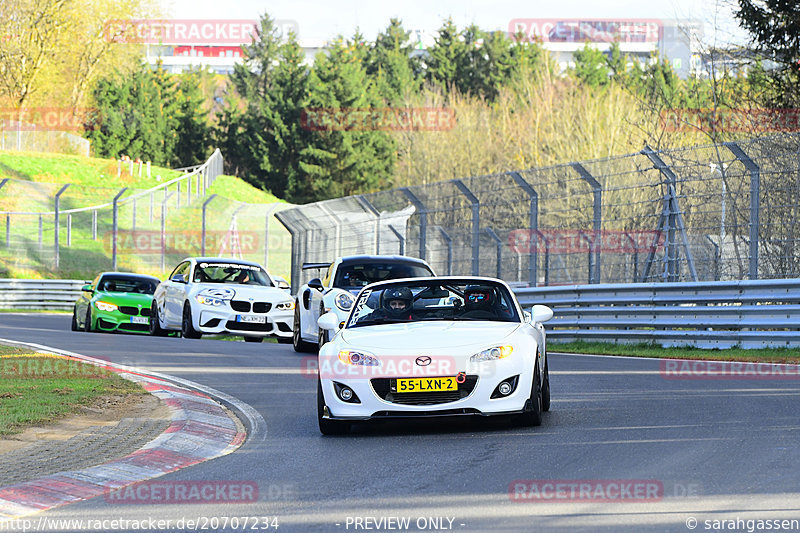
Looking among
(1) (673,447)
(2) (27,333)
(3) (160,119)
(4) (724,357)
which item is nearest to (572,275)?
(4) (724,357)

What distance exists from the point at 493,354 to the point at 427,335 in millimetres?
568

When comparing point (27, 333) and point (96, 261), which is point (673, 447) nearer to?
point (27, 333)

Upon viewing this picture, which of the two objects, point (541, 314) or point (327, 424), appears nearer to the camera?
point (327, 424)

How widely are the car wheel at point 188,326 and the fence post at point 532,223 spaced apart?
228 inches

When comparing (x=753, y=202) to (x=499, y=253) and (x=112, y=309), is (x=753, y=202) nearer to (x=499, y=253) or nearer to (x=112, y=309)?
(x=499, y=253)

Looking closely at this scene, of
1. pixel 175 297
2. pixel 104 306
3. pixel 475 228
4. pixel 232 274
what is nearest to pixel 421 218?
pixel 475 228

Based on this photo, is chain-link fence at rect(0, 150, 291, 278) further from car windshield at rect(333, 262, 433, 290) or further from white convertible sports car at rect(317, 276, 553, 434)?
white convertible sports car at rect(317, 276, 553, 434)

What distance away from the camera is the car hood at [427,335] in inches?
348

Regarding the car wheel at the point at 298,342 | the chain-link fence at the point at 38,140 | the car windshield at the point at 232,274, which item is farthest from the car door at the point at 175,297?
the chain-link fence at the point at 38,140

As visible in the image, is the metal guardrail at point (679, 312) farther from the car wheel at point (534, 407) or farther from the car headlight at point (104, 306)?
the car headlight at point (104, 306)

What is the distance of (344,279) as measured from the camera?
55.3 ft

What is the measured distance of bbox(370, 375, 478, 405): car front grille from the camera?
8.67m

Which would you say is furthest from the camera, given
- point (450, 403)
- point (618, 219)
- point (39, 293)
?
point (39, 293)

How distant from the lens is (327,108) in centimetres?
7381
